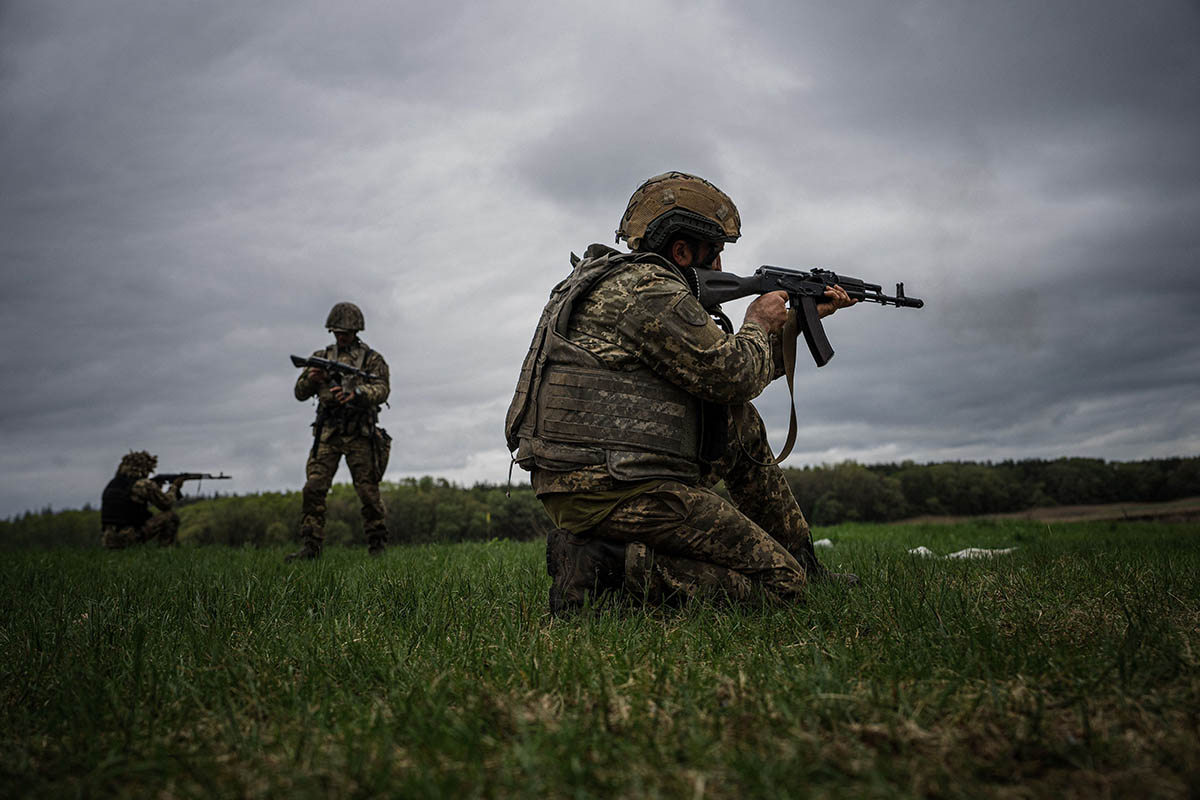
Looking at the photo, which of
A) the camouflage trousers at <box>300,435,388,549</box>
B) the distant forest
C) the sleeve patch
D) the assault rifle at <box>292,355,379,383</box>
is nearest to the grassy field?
the sleeve patch

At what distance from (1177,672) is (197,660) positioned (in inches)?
148

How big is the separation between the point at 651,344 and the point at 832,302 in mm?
→ 2001

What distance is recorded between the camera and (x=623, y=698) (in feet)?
7.66

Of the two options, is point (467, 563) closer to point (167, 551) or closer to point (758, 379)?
point (758, 379)

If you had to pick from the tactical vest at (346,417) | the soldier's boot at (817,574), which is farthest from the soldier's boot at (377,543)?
the soldier's boot at (817,574)

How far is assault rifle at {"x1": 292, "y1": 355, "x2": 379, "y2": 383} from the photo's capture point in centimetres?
953

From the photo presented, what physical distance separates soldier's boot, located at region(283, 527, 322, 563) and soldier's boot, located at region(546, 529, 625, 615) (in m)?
5.79

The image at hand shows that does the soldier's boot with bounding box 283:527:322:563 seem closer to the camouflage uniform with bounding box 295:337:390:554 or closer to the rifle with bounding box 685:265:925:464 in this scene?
the camouflage uniform with bounding box 295:337:390:554

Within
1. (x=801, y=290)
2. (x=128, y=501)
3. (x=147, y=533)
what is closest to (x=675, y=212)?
(x=801, y=290)

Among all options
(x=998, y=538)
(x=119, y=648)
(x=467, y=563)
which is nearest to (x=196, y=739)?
(x=119, y=648)

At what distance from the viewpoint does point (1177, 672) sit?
2342 mm

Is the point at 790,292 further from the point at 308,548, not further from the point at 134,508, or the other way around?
the point at 134,508

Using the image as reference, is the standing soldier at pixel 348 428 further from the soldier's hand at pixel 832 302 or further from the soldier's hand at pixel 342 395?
the soldier's hand at pixel 832 302

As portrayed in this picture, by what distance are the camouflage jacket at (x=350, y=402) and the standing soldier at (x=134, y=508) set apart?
19.9 feet
